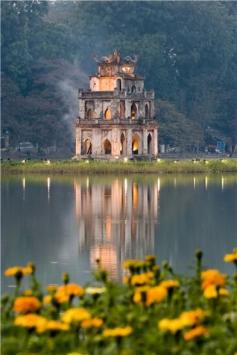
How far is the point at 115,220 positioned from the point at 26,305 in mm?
25799

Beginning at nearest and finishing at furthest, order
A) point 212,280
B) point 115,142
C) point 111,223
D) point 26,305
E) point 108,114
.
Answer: point 26,305
point 212,280
point 111,223
point 115,142
point 108,114

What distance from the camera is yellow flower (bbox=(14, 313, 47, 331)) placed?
11.0m

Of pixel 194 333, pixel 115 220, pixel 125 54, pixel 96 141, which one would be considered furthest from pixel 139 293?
pixel 125 54

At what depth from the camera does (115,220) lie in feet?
123

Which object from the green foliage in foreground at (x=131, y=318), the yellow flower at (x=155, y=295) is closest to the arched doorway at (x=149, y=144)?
the green foliage in foreground at (x=131, y=318)

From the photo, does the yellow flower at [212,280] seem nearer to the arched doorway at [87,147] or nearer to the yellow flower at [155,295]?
the yellow flower at [155,295]

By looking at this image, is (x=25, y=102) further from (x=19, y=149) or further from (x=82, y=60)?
(x=82, y=60)

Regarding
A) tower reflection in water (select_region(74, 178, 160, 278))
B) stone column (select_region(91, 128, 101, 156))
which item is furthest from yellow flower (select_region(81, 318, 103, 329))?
stone column (select_region(91, 128, 101, 156))

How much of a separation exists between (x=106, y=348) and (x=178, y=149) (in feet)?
289

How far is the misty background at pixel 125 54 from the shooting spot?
93.2 m

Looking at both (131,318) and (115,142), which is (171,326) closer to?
(131,318)

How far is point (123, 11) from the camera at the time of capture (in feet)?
362

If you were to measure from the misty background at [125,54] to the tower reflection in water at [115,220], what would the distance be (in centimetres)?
3447

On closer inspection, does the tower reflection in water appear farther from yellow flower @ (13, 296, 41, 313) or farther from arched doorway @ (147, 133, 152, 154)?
arched doorway @ (147, 133, 152, 154)
